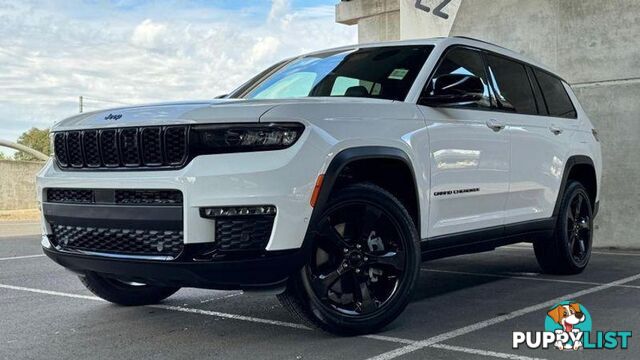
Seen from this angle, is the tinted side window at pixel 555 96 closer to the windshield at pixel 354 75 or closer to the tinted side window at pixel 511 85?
the tinted side window at pixel 511 85

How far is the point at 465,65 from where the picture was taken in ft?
18.0

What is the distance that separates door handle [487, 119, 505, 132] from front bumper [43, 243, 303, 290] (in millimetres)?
2218

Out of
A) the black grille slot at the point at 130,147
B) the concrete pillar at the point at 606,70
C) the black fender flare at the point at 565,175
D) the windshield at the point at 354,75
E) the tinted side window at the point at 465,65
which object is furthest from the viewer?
the concrete pillar at the point at 606,70

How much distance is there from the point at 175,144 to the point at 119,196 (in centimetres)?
46

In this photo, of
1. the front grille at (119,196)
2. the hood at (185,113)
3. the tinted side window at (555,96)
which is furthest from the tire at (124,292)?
the tinted side window at (555,96)

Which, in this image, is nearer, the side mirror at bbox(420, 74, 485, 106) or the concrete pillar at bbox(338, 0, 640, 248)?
the side mirror at bbox(420, 74, 485, 106)

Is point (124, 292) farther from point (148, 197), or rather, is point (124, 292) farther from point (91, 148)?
point (148, 197)

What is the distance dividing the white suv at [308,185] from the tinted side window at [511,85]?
9 centimetres

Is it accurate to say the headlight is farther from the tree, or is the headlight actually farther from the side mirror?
the tree

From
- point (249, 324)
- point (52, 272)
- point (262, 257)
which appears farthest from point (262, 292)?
point (52, 272)

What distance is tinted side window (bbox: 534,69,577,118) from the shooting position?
658 centimetres

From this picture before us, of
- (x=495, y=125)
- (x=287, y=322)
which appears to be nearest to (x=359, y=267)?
(x=287, y=322)

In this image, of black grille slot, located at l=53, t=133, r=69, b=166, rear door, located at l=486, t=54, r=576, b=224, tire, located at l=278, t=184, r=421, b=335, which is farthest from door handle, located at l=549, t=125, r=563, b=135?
black grille slot, located at l=53, t=133, r=69, b=166

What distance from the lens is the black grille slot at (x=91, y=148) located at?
4.12m
